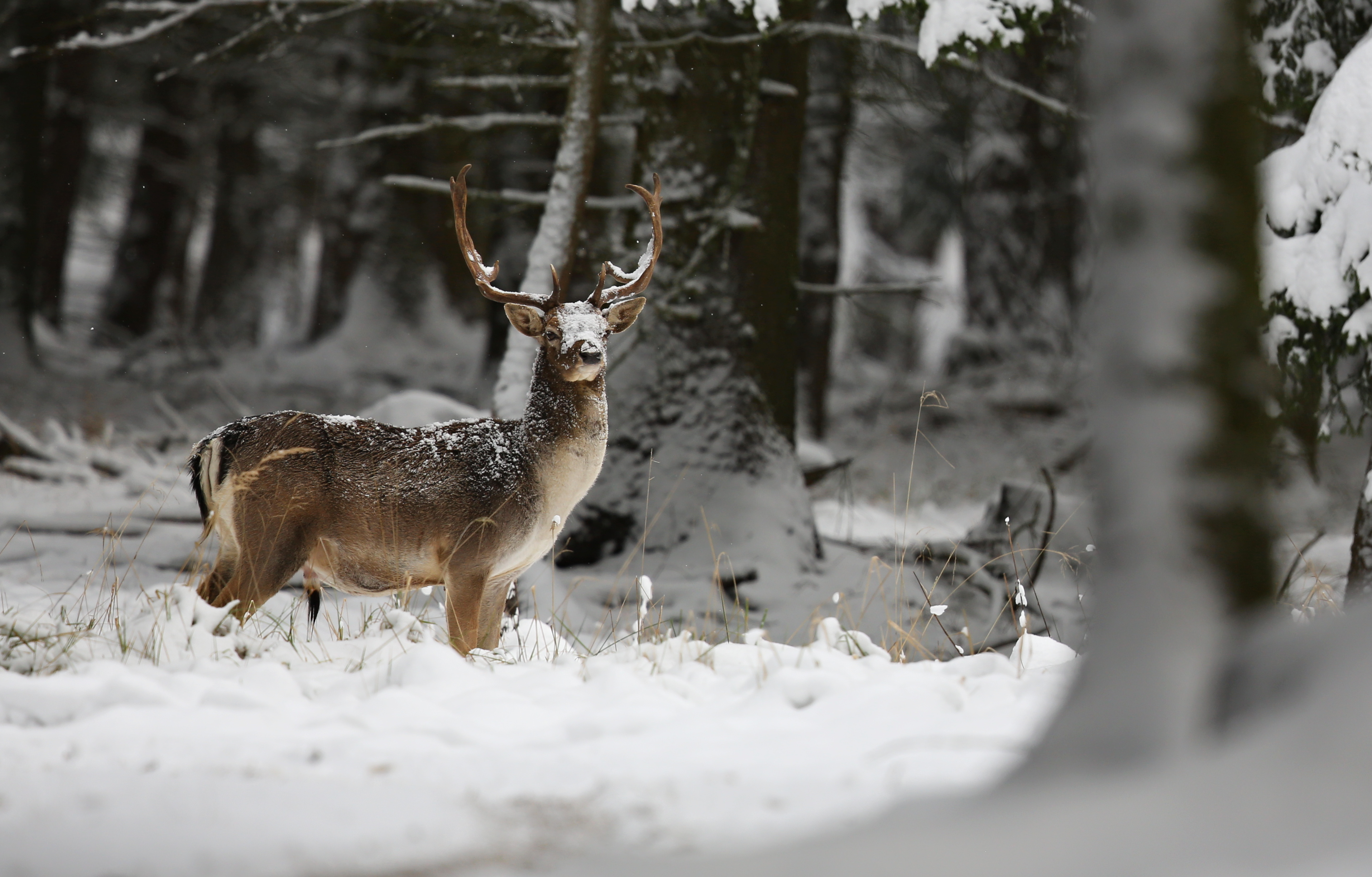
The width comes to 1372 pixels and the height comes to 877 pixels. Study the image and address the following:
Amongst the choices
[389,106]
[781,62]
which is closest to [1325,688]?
[781,62]

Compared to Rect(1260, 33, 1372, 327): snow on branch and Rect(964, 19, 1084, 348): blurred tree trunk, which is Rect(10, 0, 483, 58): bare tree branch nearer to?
Rect(1260, 33, 1372, 327): snow on branch

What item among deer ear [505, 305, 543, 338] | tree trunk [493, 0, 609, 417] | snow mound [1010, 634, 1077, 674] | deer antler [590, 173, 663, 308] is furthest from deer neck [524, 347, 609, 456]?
snow mound [1010, 634, 1077, 674]

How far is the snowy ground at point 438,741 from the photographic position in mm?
2162

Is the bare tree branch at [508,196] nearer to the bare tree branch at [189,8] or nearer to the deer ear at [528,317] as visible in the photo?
the bare tree branch at [189,8]

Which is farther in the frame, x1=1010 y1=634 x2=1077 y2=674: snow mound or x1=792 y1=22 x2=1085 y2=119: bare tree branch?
x1=792 y1=22 x2=1085 y2=119: bare tree branch

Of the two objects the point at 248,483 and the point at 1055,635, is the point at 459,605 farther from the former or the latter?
the point at 1055,635

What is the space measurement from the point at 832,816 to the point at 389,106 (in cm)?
1495

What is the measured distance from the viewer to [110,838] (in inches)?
85.3

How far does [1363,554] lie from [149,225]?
1802cm

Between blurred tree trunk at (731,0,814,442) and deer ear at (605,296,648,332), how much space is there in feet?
8.34

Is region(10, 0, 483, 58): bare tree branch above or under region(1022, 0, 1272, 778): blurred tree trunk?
above

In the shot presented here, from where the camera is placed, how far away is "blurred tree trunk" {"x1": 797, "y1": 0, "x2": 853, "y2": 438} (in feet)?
41.1

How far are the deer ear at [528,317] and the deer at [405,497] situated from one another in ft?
0.22

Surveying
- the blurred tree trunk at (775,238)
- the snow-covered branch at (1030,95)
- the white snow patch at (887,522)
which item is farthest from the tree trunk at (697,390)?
the snow-covered branch at (1030,95)
